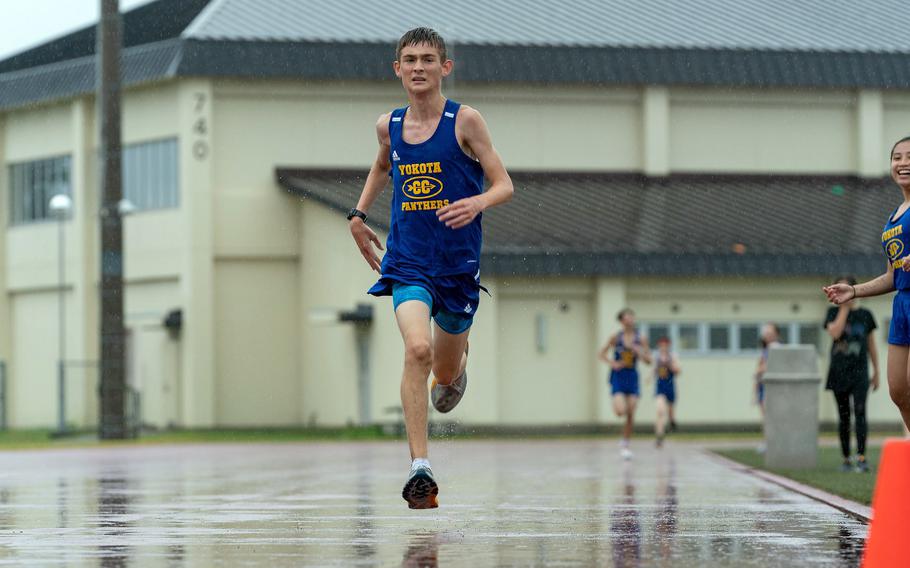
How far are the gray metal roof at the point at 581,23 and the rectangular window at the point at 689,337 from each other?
20.8 feet

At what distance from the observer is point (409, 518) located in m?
11.0

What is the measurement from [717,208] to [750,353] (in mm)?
3188

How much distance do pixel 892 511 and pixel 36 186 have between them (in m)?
37.2

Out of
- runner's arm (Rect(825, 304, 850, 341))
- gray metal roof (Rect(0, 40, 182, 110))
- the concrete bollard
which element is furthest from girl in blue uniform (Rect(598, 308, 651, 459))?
gray metal roof (Rect(0, 40, 182, 110))

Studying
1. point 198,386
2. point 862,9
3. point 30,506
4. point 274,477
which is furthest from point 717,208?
point 30,506

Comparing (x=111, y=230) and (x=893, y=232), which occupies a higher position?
(x=111, y=230)

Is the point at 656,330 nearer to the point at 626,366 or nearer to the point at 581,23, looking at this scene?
the point at 581,23

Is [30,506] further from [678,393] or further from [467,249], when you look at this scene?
[678,393]

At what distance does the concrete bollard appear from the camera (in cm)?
1825

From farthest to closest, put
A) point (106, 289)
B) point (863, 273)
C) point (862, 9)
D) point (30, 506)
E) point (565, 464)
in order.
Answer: point (862, 9), point (863, 273), point (106, 289), point (565, 464), point (30, 506)

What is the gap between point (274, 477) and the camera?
1712 cm

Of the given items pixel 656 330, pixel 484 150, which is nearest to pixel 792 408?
pixel 484 150

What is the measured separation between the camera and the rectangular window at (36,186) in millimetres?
41938

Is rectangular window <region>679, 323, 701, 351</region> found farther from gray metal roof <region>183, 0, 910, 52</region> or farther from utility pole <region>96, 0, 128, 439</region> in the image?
utility pole <region>96, 0, 128, 439</region>
